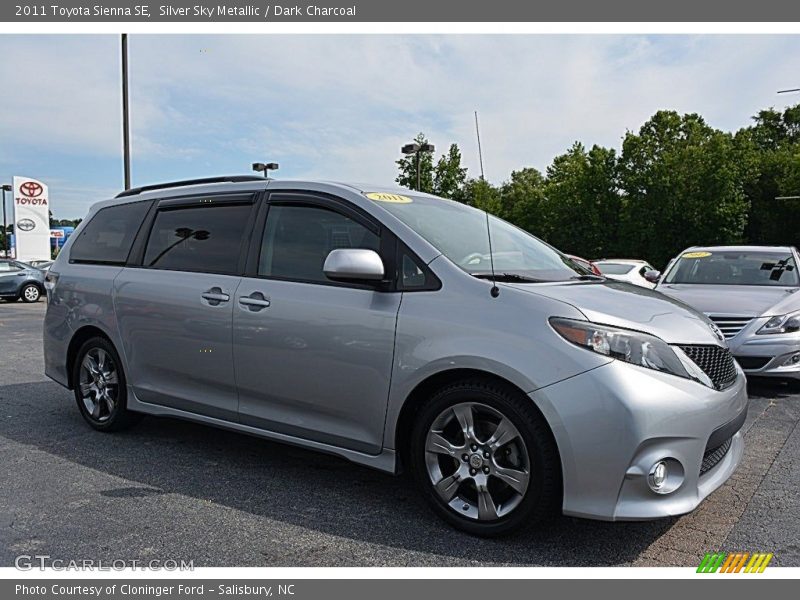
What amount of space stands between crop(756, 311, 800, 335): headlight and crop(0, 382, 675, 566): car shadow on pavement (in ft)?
12.1

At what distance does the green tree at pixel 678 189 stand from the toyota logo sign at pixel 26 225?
105ft

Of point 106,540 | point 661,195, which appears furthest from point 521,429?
point 661,195

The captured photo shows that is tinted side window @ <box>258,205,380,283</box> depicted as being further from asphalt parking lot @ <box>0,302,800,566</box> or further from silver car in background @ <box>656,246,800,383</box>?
silver car in background @ <box>656,246,800,383</box>

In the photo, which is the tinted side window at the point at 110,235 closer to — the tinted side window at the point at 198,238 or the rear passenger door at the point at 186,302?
the rear passenger door at the point at 186,302

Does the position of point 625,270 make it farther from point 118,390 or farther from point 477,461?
point 477,461

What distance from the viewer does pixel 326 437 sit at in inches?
145

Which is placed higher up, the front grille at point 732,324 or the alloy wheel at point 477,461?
the front grille at point 732,324

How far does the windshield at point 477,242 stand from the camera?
357 cm

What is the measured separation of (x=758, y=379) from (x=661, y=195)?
111 feet

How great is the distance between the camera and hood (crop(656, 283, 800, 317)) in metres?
6.52

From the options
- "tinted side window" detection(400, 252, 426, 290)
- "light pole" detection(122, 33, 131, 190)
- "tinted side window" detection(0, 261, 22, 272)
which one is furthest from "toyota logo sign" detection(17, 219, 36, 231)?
"tinted side window" detection(400, 252, 426, 290)

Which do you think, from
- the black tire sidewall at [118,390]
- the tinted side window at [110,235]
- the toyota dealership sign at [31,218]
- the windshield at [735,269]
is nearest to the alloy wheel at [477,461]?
the black tire sidewall at [118,390]

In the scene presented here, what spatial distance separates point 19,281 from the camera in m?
20.8

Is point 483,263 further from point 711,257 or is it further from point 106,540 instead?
point 711,257
